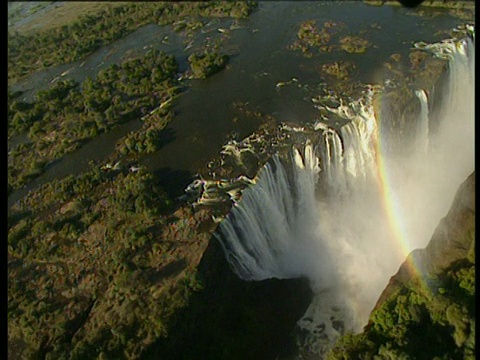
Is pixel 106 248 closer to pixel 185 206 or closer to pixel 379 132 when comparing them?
pixel 185 206

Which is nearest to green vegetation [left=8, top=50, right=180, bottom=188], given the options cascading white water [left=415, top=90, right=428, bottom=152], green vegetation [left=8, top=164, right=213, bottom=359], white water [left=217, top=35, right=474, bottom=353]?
green vegetation [left=8, top=164, right=213, bottom=359]

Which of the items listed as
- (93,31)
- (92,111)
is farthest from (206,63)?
(93,31)

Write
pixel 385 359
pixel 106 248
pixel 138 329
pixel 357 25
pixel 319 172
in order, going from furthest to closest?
pixel 357 25 → pixel 319 172 → pixel 106 248 → pixel 138 329 → pixel 385 359

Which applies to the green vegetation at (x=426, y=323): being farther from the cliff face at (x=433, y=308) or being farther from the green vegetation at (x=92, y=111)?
the green vegetation at (x=92, y=111)

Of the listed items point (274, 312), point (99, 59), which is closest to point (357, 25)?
point (99, 59)

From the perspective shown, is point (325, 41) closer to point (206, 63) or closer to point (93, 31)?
point (206, 63)

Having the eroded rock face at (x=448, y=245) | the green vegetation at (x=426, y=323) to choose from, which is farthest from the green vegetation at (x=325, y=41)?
the green vegetation at (x=426, y=323)
